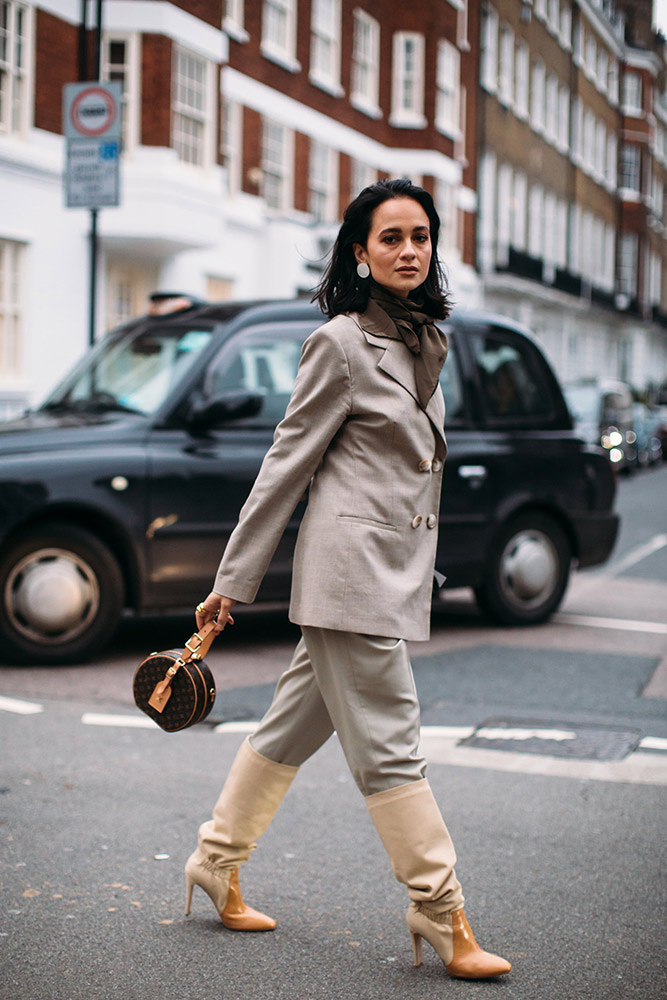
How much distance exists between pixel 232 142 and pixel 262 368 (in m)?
17.3

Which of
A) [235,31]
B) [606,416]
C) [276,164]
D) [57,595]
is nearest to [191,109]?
[235,31]

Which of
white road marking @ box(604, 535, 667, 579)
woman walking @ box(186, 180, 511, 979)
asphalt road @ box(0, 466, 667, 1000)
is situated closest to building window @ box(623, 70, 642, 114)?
white road marking @ box(604, 535, 667, 579)

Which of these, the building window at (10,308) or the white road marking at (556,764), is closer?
the white road marking at (556,764)

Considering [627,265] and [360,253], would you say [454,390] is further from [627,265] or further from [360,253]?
[627,265]

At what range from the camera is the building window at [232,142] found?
931 inches

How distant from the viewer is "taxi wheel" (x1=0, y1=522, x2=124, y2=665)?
6902mm

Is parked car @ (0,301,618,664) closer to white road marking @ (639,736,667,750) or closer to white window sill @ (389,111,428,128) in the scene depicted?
white road marking @ (639,736,667,750)

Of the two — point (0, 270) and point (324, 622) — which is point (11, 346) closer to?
point (0, 270)

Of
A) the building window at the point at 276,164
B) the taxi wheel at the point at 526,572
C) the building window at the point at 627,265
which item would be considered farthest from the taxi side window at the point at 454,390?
the building window at the point at 627,265

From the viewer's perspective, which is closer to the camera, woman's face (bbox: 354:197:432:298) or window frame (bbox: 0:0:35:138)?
woman's face (bbox: 354:197:432:298)

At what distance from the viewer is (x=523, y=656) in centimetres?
761

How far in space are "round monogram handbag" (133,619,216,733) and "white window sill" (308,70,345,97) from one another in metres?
24.9

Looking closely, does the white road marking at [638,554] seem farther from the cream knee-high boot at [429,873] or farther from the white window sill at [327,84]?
the white window sill at [327,84]

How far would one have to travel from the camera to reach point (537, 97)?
41.9 meters
